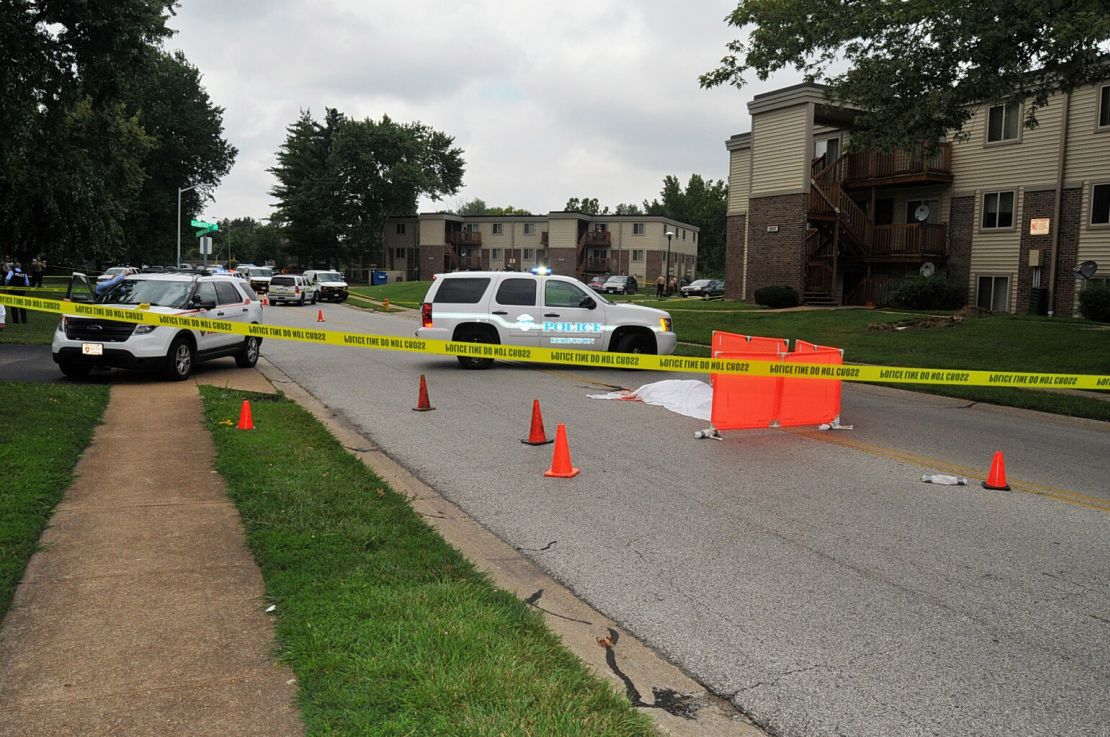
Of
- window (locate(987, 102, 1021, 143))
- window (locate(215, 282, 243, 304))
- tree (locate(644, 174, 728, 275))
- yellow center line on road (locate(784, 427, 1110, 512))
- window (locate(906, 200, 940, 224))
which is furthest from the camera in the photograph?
tree (locate(644, 174, 728, 275))

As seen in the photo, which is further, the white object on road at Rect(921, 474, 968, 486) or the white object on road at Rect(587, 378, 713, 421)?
the white object on road at Rect(587, 378, 713, 421)

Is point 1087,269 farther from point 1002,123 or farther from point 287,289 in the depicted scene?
point 287,289

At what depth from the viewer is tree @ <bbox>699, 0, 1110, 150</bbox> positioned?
13.0 m

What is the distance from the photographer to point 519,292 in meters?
16.3

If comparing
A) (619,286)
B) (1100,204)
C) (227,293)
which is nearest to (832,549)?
(227,293)

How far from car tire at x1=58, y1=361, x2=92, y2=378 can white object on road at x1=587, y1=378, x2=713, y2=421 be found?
8.04m

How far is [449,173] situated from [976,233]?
7395cm

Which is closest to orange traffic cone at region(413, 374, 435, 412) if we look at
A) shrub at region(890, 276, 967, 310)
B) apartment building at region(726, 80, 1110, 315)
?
apartment building at region(726, 80, 1110, 315)

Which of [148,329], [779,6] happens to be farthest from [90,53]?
[779,6]

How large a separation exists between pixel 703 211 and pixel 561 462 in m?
114

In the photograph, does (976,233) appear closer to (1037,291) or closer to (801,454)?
(1037,291)

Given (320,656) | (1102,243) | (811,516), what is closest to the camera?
(320,656)

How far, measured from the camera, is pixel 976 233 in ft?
97.5

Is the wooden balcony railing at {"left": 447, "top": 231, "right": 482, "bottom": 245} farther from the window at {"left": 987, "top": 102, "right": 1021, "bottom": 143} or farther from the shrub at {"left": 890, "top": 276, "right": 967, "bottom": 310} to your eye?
the shrub at {"left": 890, "top": 276, "right": 967, "bottom": 310}
